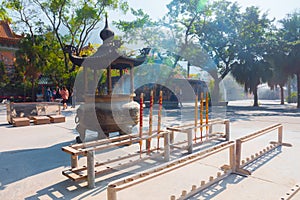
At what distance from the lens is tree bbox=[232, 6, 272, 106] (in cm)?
1434

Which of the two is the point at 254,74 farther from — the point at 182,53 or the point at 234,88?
the point at 234,88

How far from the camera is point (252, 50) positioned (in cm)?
1482

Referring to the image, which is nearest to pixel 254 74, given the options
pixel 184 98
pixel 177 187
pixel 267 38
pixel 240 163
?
pixel 267 38

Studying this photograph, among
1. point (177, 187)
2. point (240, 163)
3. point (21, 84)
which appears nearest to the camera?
point (177, 187)

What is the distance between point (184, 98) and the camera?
21188mm

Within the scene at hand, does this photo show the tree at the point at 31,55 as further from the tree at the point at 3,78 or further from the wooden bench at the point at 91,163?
the wooden bench at the point at 91,163

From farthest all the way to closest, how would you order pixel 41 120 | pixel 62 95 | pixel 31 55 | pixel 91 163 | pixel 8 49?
pixel 8 49, pixel 31 55, pixel 62 95, pixel 41 120, pixel 91 163

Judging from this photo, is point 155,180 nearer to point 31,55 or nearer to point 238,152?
point 238,152

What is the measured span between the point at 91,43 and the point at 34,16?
534 centimetres

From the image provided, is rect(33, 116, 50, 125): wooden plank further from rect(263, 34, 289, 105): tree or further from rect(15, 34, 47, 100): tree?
rect(263, 34, 289, 105): tree

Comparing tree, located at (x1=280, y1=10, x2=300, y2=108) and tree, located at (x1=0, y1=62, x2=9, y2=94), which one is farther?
tree, located at (x1=0, y1=62, x2=9, y2=94)

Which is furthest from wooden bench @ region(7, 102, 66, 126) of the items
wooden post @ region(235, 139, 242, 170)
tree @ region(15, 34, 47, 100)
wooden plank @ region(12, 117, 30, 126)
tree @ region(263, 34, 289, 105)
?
tree @ region(263, 34, 289, 105)

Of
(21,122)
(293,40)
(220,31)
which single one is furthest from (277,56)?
(21,122)

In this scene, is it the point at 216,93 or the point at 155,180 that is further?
the point at 216,93
